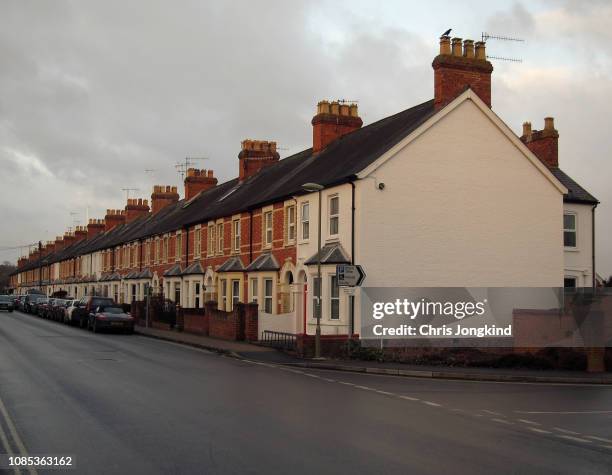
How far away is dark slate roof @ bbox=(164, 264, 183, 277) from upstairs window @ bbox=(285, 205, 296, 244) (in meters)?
15.4

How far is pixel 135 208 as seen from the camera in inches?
3007

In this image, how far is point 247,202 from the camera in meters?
38.2

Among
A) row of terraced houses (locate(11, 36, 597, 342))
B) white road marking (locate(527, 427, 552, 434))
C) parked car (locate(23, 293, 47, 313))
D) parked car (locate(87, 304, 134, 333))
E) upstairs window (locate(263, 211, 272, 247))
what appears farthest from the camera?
parked car (locate(23, 293, 47, 313))

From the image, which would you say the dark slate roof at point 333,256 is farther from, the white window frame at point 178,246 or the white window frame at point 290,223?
the white window frame at point 178,246

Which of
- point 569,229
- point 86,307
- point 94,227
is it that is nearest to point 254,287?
point 86,307

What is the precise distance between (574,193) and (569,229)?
1.92m

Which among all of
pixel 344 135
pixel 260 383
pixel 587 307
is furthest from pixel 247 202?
pixel 260 383

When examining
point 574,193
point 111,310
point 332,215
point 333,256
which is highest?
point 574,193

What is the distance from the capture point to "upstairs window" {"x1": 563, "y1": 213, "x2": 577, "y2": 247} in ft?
117

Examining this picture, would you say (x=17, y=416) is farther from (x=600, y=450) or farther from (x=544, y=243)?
(x=544, y=243)

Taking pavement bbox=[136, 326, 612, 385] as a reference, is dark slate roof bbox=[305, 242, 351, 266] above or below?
above

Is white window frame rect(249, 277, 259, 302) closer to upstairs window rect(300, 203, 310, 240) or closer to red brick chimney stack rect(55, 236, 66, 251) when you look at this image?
upstairs window rect(300, 203, 310, 240)

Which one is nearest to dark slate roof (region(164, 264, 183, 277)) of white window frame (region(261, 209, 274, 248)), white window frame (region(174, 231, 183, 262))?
white window frame (region(174, 231, 183, 262))

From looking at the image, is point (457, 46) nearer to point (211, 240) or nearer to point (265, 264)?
point (265, 264)
